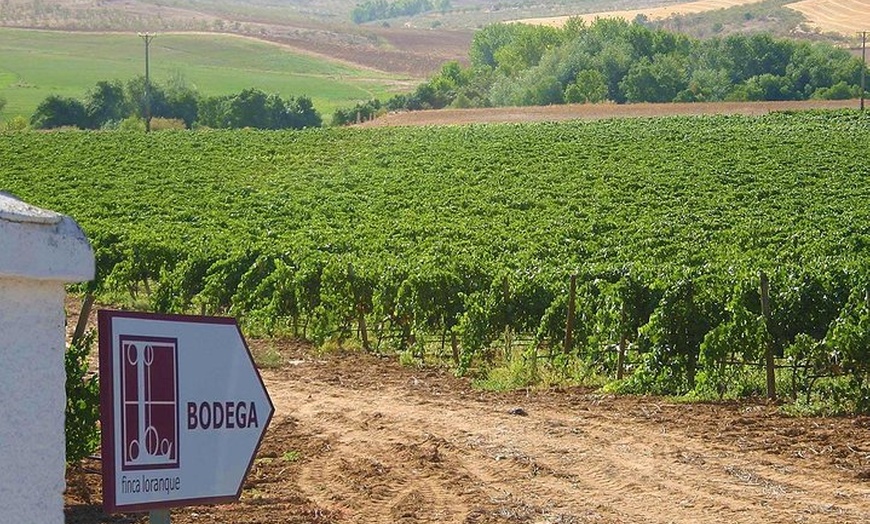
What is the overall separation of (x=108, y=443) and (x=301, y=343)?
16994mm

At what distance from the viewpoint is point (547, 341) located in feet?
60.5

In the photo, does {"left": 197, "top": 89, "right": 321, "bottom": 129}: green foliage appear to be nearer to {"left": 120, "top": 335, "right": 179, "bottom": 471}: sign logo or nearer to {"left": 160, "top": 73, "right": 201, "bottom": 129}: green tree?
{"left": 160, "top": 73, "right": 201, "bottom": 129}: green tree

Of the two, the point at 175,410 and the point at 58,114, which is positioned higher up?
the point at 175,410

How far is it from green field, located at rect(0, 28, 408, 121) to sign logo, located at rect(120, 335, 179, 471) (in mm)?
Answer: 116616

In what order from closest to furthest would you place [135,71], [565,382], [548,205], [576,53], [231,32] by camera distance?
[565,382], [548,205], [576,53], [135,71], [231,32]

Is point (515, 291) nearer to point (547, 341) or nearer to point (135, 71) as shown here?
point (547, 341)

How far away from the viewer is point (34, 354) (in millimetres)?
4418

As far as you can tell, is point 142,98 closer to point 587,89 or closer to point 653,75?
point 587,89

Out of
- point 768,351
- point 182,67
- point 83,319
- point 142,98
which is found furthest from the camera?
point 182,67

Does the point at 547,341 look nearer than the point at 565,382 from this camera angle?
No

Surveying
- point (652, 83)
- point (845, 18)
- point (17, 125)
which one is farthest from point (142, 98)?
point (845, 18)

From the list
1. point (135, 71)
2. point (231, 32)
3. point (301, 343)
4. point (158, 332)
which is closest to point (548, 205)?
point (301, 343)

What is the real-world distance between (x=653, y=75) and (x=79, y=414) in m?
99.2

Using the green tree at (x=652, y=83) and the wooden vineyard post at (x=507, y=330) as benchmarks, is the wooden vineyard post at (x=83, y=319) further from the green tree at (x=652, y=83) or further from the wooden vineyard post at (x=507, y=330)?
the green tree at (x=652, y=83)
